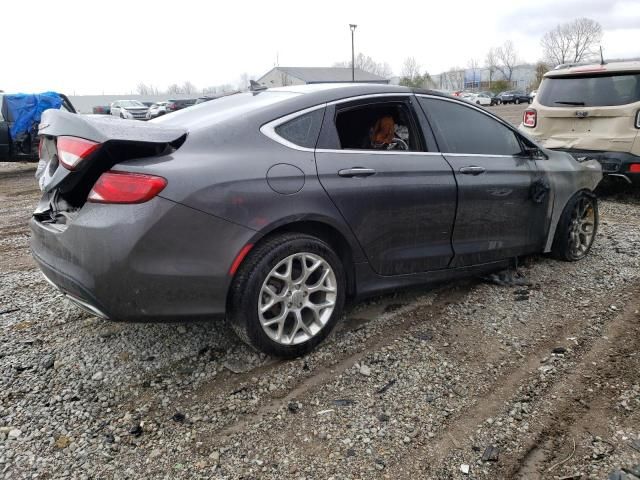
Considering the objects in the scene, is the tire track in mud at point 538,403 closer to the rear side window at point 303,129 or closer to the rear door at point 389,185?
the rear door at point 389,185

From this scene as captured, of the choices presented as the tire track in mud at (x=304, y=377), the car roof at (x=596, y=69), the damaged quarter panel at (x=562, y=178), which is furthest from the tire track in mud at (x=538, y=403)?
the car roof at (x=596, y=69)

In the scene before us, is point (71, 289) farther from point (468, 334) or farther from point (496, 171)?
point (496, 171)

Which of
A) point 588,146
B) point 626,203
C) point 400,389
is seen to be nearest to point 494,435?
point 400,389

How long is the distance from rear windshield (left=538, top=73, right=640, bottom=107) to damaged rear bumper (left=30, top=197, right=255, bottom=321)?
5.99 meters

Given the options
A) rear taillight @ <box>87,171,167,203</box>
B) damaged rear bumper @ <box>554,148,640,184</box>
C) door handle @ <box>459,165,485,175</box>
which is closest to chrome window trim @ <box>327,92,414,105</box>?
door handle @ <box>459,165,485,175</box>

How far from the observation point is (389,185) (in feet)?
10.9

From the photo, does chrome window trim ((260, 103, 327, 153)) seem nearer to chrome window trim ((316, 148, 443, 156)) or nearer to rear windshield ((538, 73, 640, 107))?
chrome window trim ((316, 148, 443, 156))

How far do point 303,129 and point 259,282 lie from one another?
962mm

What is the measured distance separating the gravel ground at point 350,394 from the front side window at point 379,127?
121cm

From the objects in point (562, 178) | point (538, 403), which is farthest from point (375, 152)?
point (562, 178)

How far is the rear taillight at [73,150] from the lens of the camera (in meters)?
2.59

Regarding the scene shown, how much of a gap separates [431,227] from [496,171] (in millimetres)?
831

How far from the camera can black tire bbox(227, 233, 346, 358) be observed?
2.81m

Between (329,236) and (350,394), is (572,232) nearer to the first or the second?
(329,236)
